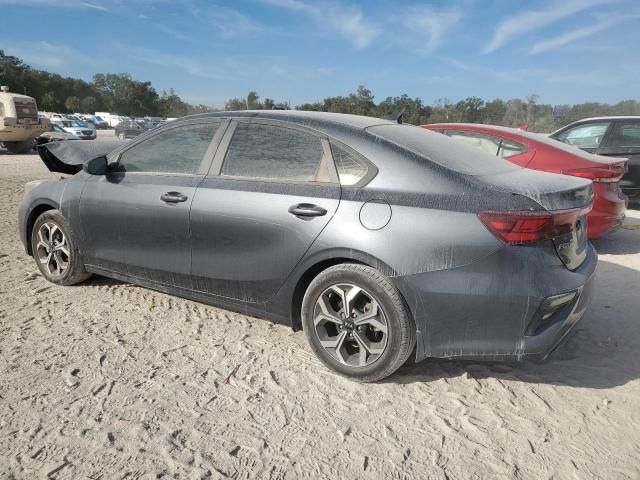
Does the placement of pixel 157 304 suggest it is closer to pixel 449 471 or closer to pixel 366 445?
pixel 366 445

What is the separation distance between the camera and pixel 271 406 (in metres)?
2.65

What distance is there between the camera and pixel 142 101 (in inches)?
3853

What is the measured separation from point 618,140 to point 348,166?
23.7ft

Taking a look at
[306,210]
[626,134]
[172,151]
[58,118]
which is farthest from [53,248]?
[58,118]

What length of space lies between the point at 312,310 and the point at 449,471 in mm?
1180

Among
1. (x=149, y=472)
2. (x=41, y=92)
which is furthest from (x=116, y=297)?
(x=41, y=92)

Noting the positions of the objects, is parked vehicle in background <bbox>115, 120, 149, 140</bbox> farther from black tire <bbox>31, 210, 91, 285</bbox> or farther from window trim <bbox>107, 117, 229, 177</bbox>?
window trim <bbox>107, 117, 229, 177</bbox>

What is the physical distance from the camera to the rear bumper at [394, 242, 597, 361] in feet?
8.20

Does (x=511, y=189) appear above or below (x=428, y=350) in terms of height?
above

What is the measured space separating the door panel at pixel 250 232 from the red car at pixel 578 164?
3.44 meters

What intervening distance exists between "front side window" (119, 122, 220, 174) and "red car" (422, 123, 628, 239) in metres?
3.60

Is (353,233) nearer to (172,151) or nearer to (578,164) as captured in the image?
(172,151)

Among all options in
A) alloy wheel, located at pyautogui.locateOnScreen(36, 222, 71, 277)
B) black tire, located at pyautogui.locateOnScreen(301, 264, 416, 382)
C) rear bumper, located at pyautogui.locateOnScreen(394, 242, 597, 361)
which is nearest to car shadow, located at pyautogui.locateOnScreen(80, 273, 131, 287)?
alloy wheel, located at pyautogui.locateOnScreen(36, 222, 71, 277)

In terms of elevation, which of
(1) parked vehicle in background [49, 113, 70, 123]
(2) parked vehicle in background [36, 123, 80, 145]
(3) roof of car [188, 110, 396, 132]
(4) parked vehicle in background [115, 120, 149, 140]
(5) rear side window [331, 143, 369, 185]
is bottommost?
(4) parked vehicle in background [115, 120, 149, 140]
